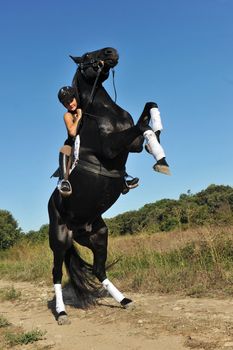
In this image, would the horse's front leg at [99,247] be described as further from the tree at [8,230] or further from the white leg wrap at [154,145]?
the tree at [8,230]

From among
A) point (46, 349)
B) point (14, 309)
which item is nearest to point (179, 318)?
point (46, 349)

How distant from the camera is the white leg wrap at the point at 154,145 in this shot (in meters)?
4.23

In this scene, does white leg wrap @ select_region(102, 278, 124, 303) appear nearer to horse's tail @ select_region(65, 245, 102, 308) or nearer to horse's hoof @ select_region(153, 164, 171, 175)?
horse's tail @ select_region(65, 245, 102, 308)

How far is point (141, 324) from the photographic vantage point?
449 cm

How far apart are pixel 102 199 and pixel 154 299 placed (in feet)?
5.22

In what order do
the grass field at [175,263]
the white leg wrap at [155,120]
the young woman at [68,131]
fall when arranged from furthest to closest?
the grass field at [175,263] → the young woman at [68,131] → the white leg wrap at [155,120]

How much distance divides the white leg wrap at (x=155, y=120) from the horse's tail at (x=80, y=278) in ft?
7.94

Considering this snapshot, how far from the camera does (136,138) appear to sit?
15.6ft

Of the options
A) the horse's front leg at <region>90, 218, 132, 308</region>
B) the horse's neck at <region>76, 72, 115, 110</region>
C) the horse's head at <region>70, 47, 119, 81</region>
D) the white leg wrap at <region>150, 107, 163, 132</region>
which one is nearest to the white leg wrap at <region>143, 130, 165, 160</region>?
the white leg wrap at <region>150, 107, 163, 132</region>

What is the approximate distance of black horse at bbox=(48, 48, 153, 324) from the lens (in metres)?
4.88

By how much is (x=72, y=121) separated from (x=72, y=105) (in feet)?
0.64

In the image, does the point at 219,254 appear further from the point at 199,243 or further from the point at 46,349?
the point at 46,349

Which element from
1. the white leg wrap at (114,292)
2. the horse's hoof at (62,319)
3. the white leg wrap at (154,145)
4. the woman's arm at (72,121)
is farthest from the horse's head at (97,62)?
the horse's hoof at (62,319)

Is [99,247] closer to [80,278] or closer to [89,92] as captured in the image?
[80,278]
